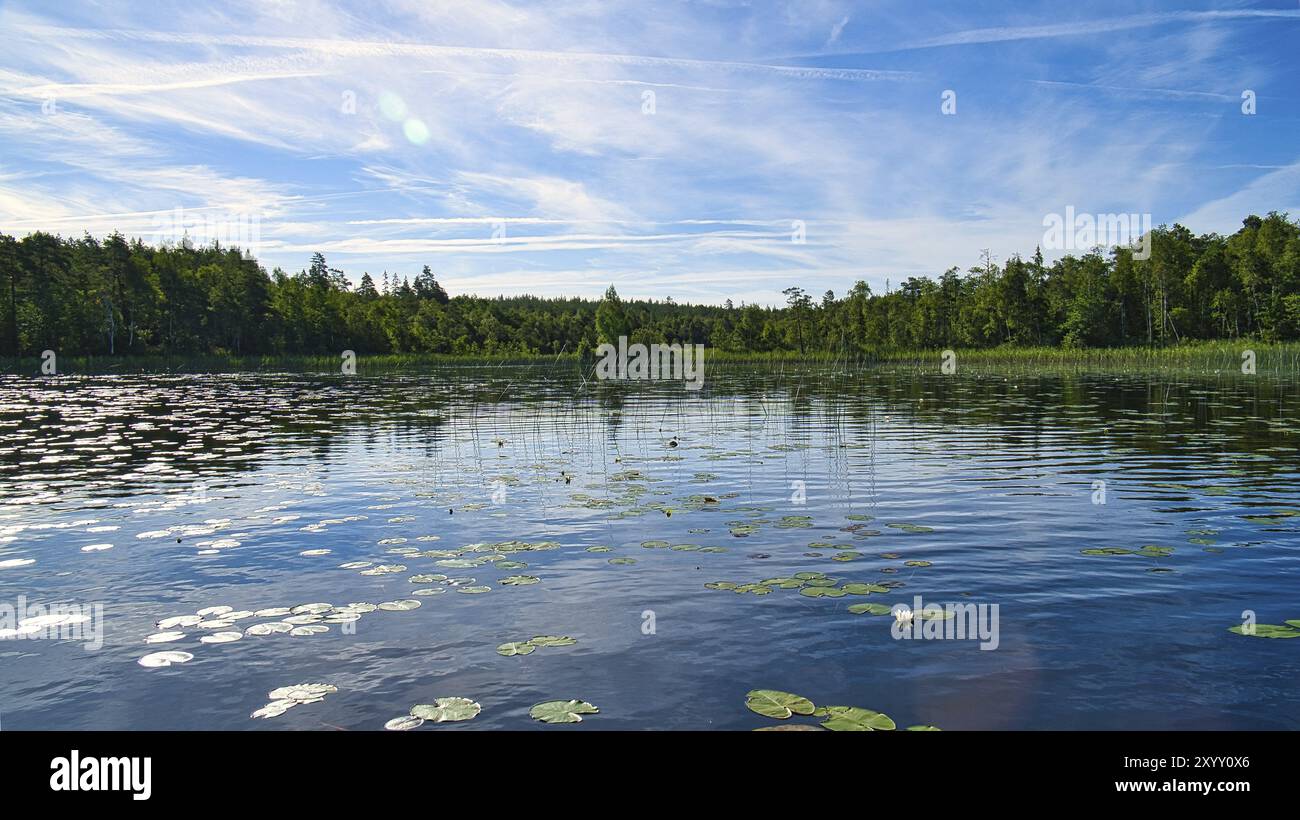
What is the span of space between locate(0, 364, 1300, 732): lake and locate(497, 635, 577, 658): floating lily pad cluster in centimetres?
19

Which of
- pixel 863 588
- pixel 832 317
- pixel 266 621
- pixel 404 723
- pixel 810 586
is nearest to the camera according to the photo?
pixel 404 723

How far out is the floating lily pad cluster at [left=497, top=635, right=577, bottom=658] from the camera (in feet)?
27.1

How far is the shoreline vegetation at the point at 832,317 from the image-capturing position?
102 meters

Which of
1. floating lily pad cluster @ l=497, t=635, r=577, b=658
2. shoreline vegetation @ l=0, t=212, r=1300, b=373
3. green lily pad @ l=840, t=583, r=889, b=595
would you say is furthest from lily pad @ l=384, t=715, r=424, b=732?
shoreline vegetation @ l=0, t=212, r=1300, b=373

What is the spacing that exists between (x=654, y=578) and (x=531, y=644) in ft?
9.38

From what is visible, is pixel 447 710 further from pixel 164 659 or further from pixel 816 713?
pixel 164 659

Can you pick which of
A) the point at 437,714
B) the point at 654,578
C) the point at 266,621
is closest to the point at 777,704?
the point at 437,714

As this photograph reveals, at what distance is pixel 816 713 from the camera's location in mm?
6680

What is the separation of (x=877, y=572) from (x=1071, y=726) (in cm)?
448

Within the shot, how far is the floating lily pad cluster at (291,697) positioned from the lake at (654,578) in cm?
6

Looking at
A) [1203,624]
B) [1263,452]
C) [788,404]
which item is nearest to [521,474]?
[1203,624]
